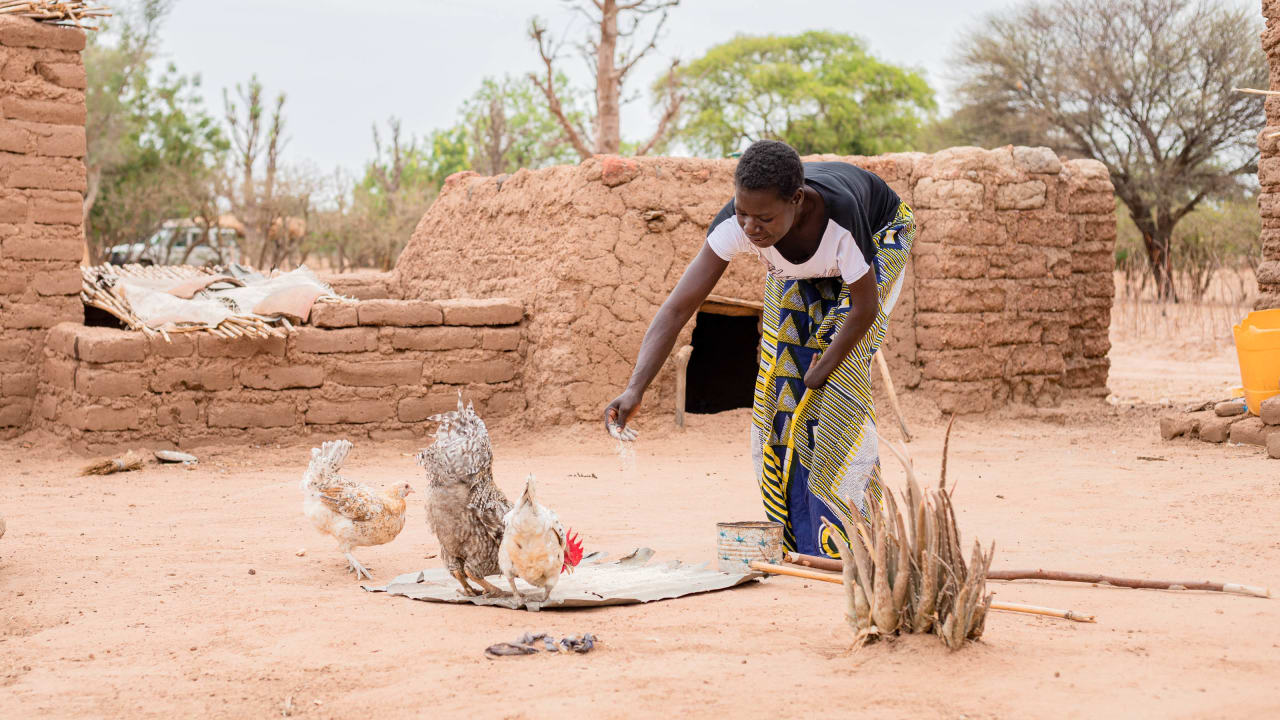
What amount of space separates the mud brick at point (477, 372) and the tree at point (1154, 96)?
15351 millimetres

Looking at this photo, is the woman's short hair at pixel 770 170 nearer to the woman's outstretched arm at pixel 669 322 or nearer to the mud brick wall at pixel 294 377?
the woman's outstretched arm at pixel 669 322

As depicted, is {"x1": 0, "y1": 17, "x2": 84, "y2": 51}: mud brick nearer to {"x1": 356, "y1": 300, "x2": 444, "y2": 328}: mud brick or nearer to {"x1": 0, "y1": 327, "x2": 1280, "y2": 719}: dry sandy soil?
{"x1": 356, "y1": 300, "x2": 444, "y2": 328}: mud brick

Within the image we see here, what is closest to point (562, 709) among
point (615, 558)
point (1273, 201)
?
point (615, 558)

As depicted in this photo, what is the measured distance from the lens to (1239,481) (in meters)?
5.82

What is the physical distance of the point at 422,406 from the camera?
26.3ft

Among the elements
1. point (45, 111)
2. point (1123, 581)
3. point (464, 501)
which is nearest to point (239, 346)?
point (45, 111)

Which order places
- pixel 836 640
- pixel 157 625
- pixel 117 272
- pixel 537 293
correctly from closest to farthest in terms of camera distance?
pixel 836 640 < pixel 157 625 < pixel 537 293 < pixel 117 272

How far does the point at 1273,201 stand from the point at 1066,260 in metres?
1.84

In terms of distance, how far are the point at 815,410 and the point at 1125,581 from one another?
1156 mm

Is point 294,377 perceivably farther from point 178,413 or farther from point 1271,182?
point 1271,182

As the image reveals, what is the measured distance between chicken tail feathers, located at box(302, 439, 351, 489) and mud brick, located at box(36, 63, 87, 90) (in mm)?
5002

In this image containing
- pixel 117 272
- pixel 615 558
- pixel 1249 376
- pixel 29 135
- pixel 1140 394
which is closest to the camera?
pixel 615 558

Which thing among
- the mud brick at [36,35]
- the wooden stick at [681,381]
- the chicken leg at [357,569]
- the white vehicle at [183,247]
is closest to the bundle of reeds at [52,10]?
the mud brick at [36,35]

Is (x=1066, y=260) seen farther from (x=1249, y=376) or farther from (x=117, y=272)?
(x=117, y=272)
